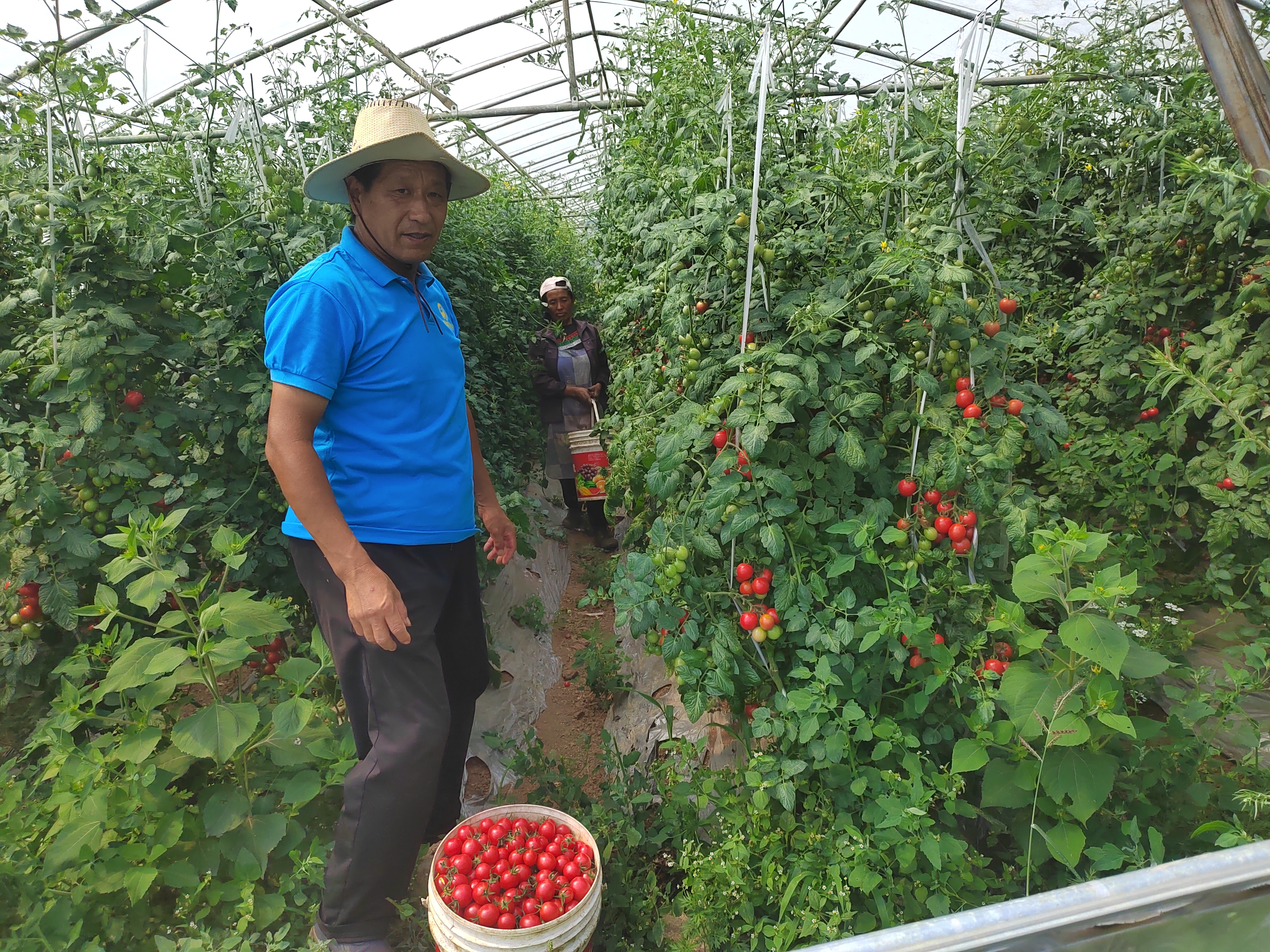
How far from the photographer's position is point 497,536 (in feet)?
7.36

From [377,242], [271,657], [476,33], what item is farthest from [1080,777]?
[476,33]

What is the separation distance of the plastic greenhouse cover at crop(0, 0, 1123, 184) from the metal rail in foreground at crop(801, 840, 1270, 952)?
8.60 ft

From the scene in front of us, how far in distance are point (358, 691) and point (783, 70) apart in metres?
2.18

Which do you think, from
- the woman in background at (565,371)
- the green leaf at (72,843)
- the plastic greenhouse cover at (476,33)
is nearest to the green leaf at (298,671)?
the green leaf at (72,843)

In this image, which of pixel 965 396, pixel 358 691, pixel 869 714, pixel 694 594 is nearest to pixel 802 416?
pixel 965 396

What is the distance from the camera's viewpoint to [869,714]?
1.73 metres

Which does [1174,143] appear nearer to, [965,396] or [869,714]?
[965,396]

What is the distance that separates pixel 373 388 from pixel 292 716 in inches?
33.4

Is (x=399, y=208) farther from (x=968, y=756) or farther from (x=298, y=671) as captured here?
(x=968, y=756)

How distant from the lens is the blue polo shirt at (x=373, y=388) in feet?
4.91

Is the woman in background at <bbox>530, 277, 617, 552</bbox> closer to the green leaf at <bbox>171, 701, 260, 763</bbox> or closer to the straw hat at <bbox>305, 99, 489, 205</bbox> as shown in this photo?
the straw hat at <bbox>305, 99, 489, 205</bbox>

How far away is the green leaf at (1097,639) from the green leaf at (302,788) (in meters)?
1.78

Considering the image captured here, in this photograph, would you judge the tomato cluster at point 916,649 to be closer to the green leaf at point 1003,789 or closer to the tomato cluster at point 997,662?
the tomato cluster at point 997,662

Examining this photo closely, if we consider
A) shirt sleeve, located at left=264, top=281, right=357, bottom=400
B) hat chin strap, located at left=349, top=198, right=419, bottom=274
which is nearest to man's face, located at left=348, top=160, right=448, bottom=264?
hat chin strap, located at left=349, top=198, right=419, bottom=274
